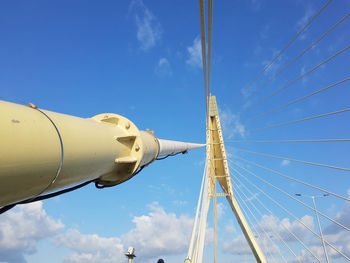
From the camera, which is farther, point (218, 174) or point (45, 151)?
point (218, 174)

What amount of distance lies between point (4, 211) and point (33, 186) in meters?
0.41

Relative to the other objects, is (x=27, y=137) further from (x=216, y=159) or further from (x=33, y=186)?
(x=216, y=159)

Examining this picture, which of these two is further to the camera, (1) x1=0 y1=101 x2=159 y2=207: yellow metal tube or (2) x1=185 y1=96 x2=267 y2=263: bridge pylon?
(2) x1=185 y1=96 x2=267 y2=263: bridge pylon

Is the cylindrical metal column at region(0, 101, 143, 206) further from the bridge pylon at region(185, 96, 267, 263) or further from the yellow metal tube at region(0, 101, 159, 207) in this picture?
the bridge pylon at region(185, 96, 267, 263)

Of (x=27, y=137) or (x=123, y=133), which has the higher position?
(x=123, y=133)

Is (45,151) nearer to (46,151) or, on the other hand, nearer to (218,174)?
(46,151)

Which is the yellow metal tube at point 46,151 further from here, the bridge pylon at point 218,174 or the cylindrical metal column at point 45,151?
the bridge pylon at point 218,174

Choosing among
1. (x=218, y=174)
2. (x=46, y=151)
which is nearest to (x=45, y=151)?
(x=46, y=151)

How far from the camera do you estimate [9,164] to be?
855 mm

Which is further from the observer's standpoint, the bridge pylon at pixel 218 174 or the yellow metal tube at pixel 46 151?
the bridge pylon at pixel 218 174

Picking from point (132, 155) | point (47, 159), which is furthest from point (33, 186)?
point (132, 155)

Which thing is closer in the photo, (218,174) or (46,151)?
(46,151)

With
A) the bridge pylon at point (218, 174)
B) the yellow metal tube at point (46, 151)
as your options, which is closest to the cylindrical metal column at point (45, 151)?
the yellow metal tube at point (46, 151)

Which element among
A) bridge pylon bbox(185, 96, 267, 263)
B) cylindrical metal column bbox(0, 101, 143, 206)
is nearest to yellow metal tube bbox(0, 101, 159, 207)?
cylindrical metal column bbox(0, 101, 143, 206)
